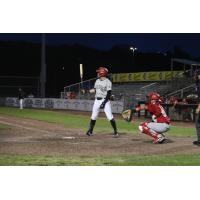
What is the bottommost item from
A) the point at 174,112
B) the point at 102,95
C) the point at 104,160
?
the point at 104,160

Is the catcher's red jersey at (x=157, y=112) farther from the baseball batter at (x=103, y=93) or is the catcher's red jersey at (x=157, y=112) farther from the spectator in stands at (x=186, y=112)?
the spectator in stands at (x=186, y=112)

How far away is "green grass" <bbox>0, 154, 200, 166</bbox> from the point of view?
8523 millimetres

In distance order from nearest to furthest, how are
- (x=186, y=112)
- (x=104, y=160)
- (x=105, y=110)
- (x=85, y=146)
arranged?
(x=104, y=160) < (x=85, y=146) < (x=105, y=110) < (x=186, y=112)

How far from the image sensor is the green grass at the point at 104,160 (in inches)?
336

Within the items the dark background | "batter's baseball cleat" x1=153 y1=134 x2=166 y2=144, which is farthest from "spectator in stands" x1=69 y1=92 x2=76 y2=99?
"batter's baseball cleat" x1=153 y1=134 x2=166 y2=144

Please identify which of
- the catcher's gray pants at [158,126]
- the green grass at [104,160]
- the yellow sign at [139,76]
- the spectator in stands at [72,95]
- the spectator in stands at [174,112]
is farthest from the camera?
the yellow sign at [139,76]

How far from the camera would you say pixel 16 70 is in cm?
4891

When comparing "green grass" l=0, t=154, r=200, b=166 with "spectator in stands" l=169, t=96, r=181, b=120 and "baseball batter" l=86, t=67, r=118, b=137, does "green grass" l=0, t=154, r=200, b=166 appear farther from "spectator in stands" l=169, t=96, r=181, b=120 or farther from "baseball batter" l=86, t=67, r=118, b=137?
"spectator in stands" l=169, t=96, r=181, b=120

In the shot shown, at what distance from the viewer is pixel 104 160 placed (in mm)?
8906

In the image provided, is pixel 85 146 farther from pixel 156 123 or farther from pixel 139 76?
pixel 139 76

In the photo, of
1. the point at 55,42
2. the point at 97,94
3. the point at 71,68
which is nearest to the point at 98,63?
the point at 71,68

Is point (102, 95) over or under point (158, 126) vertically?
over

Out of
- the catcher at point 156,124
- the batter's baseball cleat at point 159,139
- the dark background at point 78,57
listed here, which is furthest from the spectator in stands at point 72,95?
the batter's baseball cleat at point 159,139

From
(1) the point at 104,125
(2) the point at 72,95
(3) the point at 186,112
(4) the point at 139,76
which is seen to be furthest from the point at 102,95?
(4) the point at 139,76
